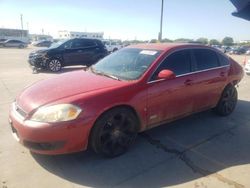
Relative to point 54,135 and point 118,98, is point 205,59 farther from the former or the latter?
point 54,135

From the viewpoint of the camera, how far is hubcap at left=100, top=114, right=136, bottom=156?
367 centimetres

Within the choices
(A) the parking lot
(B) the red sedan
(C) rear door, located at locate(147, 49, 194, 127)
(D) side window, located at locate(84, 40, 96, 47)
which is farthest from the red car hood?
(D) side window, located at locate(84, 40, 96, 47)

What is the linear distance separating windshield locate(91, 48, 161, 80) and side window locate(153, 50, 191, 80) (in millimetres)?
187

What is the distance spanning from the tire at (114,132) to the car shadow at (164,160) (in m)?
0.15

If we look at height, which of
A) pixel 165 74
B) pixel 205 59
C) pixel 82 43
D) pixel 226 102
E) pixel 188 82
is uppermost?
pixel 205 59

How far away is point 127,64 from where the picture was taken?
4.54m

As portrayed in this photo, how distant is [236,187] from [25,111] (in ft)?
9.19

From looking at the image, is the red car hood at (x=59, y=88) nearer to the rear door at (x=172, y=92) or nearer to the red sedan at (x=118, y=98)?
the red sedan at (x=118, y=98)

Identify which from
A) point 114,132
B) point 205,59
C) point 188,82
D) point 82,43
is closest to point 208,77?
point 205,59

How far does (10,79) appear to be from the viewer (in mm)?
10180

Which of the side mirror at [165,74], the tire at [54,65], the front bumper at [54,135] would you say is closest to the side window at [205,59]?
the side mirror at [165,74]

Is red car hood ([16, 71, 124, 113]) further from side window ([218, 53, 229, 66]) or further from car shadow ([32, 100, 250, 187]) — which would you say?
side window ([218, 53, 229, 66])

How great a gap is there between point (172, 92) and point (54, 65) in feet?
31.8

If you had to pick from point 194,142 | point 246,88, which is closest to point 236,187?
point 194,142
